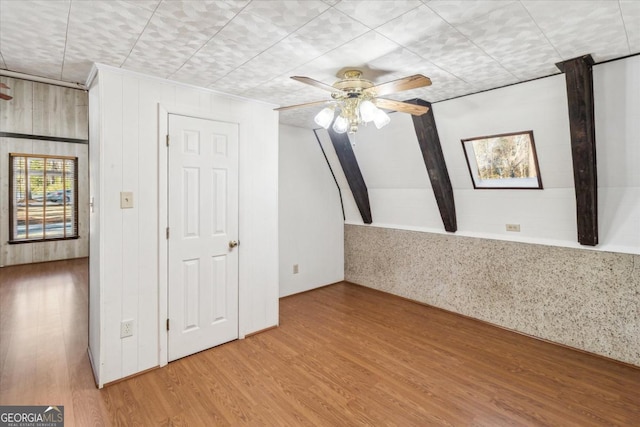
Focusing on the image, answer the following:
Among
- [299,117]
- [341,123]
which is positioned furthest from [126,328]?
[299,117]

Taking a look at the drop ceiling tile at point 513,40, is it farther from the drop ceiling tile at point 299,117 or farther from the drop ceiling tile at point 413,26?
the drop ceiling tile at point 299,117

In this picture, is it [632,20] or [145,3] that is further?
[632,20]

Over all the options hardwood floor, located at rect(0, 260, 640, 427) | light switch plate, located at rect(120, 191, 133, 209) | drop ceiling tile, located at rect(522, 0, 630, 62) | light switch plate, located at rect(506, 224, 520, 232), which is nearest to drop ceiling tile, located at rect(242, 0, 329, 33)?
drop ceiling tile, located at rect(522, 0, 630, 62)

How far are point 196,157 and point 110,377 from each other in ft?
6.07

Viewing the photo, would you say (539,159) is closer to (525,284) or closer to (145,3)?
(525,284)

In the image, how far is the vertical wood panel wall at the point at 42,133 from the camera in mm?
5574

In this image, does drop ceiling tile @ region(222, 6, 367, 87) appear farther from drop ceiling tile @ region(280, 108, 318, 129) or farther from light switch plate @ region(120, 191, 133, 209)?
light switch plate @ region(120, 191, 133, 209)

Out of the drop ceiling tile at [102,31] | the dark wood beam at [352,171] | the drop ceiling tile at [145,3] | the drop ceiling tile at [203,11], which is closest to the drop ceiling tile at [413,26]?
the drop ceiling tile at [203,11]

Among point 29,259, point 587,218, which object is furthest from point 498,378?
point 29,259

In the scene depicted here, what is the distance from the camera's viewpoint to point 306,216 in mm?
4660

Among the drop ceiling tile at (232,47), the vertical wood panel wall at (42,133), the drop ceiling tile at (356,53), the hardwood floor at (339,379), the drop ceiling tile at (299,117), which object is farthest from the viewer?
the vertical wood panel wall at (42,133)

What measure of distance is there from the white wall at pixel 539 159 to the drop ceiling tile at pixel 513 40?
343 millimetres

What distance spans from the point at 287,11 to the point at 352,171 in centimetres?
301

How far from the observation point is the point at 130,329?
2.49 metres
